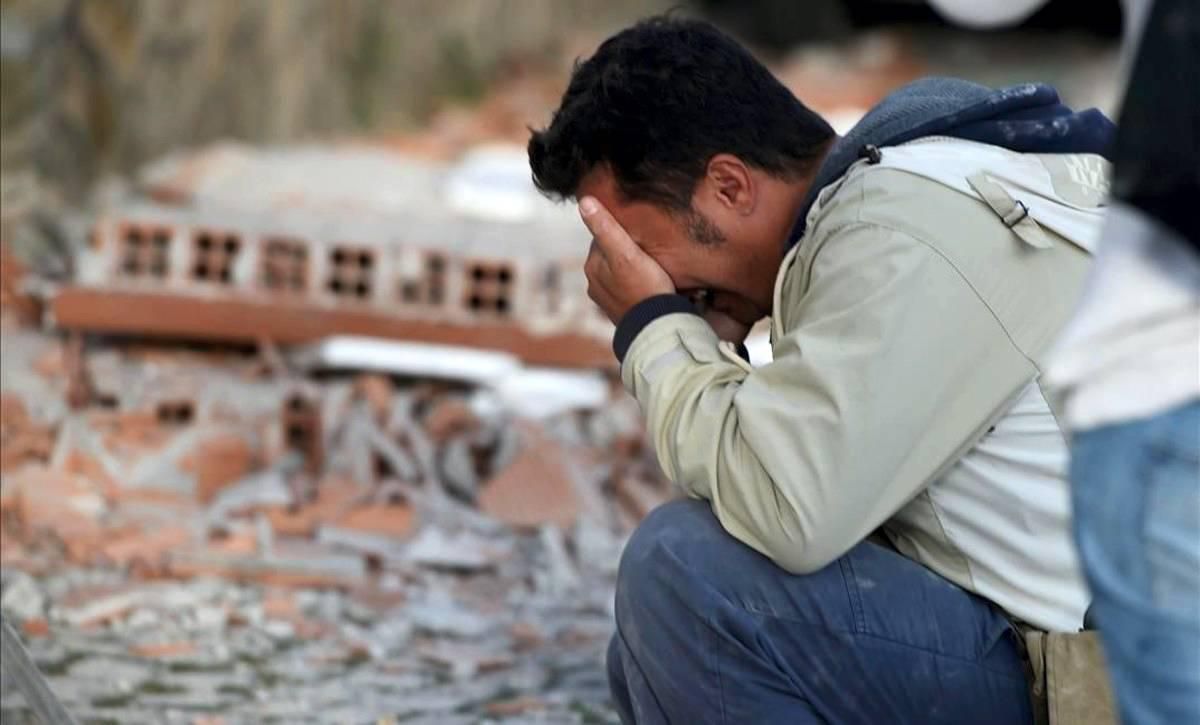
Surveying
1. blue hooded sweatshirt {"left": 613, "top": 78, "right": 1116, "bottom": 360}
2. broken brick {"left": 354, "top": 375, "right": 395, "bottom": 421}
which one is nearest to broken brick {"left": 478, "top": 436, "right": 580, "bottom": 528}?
broken brick {"left": 354, "top": 375, "right": 395, "bottom": 421}

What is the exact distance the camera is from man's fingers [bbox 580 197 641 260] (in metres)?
2.68

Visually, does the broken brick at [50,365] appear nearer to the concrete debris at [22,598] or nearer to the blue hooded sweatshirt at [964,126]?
the concrete debris at [22,598]

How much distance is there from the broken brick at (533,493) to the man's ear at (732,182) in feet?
7.81

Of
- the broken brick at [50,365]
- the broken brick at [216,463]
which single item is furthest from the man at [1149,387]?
the broken brick at [50,365]

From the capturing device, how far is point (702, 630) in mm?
2486

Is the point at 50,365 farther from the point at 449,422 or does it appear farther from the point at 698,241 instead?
the point at 698,241

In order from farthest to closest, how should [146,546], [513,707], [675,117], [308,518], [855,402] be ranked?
[308,518], [146,546], [513,707], [675,117], [855,402]

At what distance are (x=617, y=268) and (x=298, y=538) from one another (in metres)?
2.34

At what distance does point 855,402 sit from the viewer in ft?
7.36

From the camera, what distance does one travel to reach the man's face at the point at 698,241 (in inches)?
106

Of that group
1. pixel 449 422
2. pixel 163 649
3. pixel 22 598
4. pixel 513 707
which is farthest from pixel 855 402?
pixel 449 422

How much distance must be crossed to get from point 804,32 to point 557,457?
8468 mm

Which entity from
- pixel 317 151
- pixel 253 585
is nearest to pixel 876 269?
pixel 253 585

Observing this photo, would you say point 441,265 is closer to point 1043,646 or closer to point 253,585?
point 253,585
